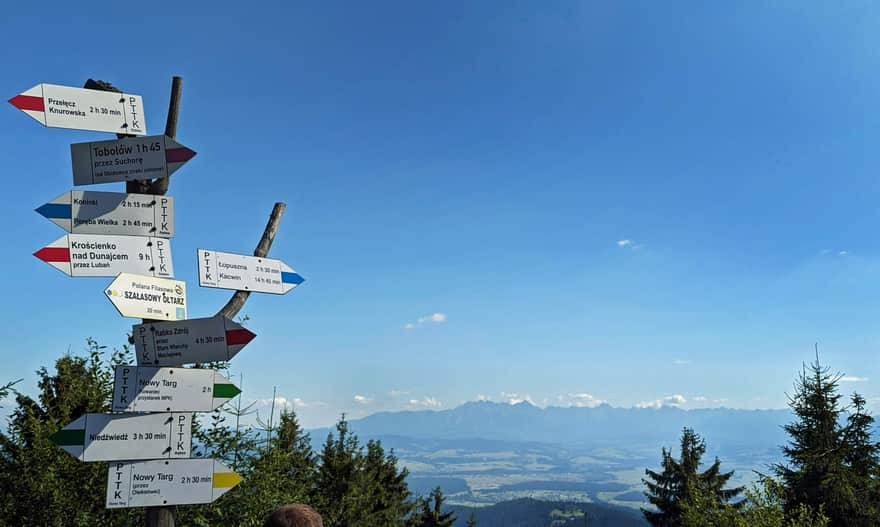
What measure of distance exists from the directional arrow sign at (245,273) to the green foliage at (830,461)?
23036mm

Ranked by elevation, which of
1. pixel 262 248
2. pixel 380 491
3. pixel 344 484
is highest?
pixel 262 248

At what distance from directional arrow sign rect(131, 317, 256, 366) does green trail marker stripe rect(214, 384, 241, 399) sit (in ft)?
0.99

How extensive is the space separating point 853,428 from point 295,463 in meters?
23.6

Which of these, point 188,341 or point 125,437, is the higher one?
point 188,341

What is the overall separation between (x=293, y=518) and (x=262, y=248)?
3860mm

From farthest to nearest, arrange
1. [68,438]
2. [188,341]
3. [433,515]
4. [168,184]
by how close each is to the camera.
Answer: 1. [433,515]
2. [168,184]
3. [188,341]
4. [68,438]

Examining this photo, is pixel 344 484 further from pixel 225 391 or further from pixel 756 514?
pixel 225 391

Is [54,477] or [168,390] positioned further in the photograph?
[54,477]

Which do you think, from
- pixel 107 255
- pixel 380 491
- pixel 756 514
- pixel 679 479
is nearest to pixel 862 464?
pixel 756 514

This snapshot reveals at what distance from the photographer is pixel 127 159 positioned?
6.08 metres

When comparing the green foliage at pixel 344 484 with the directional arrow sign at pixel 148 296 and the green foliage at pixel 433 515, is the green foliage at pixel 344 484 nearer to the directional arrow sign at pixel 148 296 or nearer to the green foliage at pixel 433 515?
the green foliage at pixel 433 515

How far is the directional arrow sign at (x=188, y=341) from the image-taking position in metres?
5.68

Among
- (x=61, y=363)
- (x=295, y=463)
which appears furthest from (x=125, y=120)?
(x=61, y=363)

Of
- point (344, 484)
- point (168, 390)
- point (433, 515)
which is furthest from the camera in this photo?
point (433, 515)
